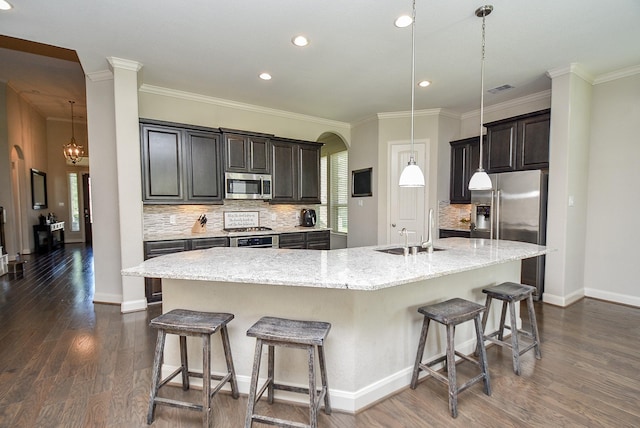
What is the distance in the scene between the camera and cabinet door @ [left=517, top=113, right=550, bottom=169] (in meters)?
3.83

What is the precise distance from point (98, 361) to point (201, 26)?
9.70 feet

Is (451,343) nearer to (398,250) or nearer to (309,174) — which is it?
(398,250)

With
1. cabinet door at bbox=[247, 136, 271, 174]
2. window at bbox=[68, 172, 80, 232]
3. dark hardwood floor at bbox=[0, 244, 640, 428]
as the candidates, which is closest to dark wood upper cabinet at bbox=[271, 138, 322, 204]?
cabinet door at bbox=[247, 136, 271, 174]

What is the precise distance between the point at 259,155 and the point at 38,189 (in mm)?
6975

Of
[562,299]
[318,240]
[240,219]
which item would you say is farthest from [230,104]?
[562,299]

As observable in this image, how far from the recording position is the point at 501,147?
431 centimetres

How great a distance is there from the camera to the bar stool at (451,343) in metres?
1.85

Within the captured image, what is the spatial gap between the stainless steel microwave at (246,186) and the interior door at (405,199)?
2.18 metres

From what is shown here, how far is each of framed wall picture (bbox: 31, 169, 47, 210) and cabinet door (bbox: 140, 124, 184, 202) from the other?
5903 millimetres

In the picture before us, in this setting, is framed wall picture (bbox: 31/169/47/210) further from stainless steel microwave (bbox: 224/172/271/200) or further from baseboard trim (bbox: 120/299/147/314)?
stainless steel microwave (bbox: 224/172/271/200)

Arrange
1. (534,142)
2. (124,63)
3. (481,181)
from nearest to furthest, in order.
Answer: (481,181)
(124,63)
(534,142)

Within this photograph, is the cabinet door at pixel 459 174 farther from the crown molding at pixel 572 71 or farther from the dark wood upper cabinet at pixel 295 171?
the dark wood upper cabinet at pixel 295 171

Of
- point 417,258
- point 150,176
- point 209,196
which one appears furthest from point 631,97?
point 150,176

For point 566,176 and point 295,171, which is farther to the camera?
point 295,171
